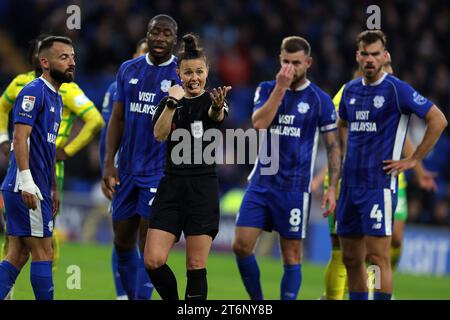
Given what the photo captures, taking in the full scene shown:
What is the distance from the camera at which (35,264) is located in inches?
297

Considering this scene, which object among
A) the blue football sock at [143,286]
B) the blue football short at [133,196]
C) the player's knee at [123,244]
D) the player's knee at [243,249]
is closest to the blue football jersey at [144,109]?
the blue football short at [133,196]

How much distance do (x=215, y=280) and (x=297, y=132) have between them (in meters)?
4.02

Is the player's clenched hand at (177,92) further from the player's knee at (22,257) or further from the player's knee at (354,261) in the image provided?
the player's knee at (354,261)

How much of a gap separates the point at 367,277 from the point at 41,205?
2993 millimetres

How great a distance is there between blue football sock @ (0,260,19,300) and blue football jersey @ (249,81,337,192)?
251 centimetres

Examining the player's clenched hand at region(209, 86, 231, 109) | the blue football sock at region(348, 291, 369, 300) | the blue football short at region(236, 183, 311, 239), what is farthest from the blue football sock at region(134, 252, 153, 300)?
the player's clenched hand at region(209, 86, 231, 109)

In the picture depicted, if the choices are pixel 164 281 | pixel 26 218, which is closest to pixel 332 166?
pixel 164 281

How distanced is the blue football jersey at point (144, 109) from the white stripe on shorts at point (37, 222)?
4.55 feet

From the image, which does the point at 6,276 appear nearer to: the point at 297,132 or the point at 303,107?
the point at 297,132

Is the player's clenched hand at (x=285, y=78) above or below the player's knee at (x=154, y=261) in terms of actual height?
above

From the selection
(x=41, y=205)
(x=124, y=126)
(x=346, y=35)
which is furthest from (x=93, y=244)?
(x=41, y=205)

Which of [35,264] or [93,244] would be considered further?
[93,244]

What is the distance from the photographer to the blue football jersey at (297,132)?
896cm

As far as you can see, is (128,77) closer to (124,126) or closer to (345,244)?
(124,126)
